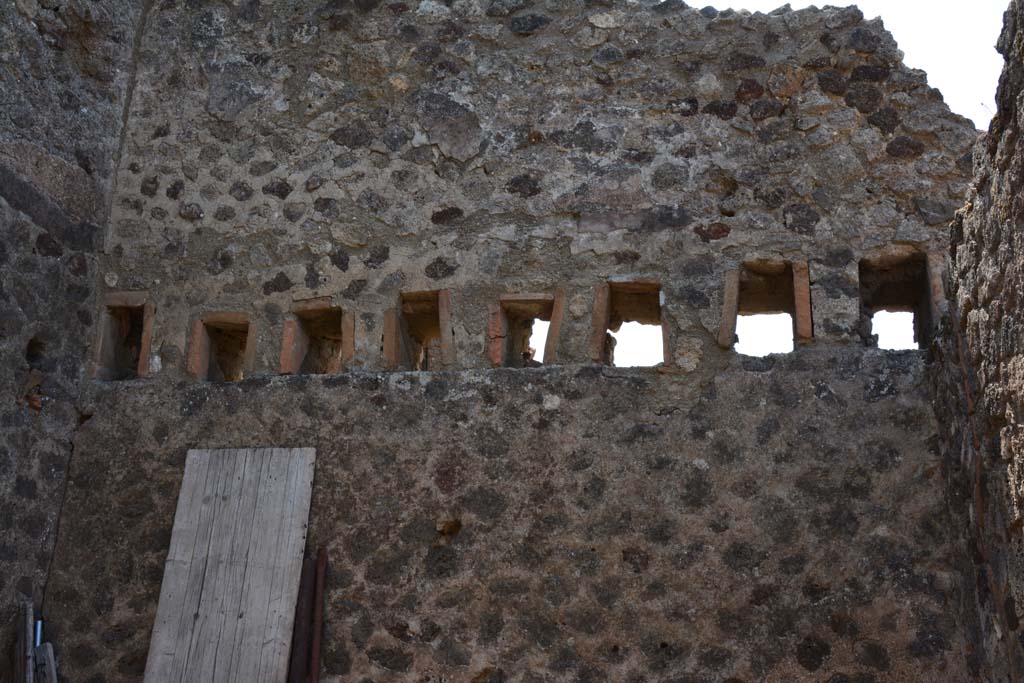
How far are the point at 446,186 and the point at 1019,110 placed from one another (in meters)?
2.87

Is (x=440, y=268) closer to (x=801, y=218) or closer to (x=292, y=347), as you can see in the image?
(x=292, y=347)

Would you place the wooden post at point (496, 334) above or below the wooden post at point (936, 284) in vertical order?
below

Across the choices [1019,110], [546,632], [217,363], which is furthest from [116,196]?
[1019,110]

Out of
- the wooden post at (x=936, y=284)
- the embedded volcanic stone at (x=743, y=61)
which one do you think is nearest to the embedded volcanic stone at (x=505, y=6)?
the embedded volcanic stone at (x=743, y=61)

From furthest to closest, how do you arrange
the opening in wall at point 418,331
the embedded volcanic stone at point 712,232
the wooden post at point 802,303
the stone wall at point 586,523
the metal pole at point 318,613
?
the opening in wall at point 418,331
the embedded volcanic stone at point 712,232
the wooden post at point 802,303
the metal pole at point 318,613
the stone wall at point 586,523

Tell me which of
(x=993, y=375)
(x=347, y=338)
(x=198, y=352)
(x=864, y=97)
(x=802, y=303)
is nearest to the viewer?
(x=993, y=375)

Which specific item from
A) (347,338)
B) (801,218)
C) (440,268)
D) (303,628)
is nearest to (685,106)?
(801,218)

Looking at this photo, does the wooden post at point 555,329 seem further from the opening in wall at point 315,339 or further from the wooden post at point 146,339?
the wooden post at point 146,339

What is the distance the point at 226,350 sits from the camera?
5867mm

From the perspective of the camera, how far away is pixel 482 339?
17.6 ft

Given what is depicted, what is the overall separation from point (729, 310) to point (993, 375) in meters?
1.55

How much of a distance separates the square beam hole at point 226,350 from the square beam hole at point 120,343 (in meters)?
0.33

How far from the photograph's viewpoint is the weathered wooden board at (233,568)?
16.3 feet

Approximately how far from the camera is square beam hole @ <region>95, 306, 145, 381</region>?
5707 mm
